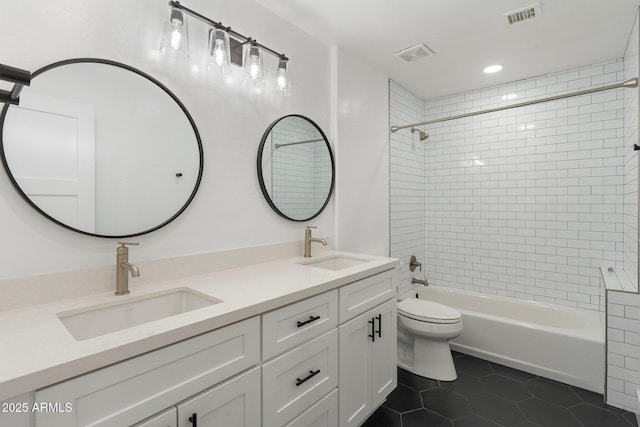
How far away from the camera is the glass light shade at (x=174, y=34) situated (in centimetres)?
136

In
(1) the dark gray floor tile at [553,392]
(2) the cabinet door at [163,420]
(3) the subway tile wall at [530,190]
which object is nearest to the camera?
(2) the cabinet door at [163,420]

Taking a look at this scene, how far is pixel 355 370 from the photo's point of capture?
1624 millimetres

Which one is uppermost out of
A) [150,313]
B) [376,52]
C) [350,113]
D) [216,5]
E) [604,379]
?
[376,52]

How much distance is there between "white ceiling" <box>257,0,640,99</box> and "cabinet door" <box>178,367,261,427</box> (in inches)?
78.1

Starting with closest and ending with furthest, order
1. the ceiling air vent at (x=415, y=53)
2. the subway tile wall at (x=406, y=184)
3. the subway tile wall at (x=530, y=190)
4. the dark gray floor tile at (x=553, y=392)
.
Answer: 1. the dark gray floor tile at (x=553, y=392)
2. the ceiling air vent at (x=415, y=53)
3. the subway tile wall at (x=530, y=190)
4. the subway tile wall at (x=406, y=184)

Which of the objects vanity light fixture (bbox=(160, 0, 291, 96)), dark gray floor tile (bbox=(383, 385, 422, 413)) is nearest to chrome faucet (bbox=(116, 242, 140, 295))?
vanity light fixture (bbox=(160, 0, 291, 96))

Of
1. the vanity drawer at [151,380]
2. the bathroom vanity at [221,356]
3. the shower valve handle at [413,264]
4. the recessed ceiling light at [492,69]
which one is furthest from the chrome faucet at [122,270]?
the recessed ceiling light at [492,69]

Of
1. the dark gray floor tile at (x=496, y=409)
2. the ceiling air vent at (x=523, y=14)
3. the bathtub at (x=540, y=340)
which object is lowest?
the dark gray floor tile at (x=496, y=409)

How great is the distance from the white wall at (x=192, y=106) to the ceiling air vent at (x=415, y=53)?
623 millimetres

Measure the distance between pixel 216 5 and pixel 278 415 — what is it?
76.9 inches

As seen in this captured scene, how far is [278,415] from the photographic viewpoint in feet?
3.90

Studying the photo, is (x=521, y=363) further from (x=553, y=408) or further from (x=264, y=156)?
(x=264, y=156)

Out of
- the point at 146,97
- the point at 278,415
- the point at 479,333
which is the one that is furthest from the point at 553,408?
the point at 146,97

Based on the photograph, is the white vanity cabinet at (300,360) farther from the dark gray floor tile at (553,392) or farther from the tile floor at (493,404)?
the dark gray floor tile at (553,392)
